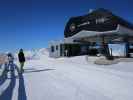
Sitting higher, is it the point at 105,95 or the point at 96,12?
the point at 96,12

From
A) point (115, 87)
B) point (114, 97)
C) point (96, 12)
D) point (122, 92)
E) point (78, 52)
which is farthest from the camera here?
point (78, 52)

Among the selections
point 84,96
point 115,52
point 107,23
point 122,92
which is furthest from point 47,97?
point 115,52

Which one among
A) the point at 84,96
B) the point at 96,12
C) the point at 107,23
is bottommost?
the point at 84,96

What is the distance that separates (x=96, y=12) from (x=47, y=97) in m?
22.7

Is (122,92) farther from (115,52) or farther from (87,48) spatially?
(87,48)

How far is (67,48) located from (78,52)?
2.31 metres

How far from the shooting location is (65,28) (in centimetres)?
3825

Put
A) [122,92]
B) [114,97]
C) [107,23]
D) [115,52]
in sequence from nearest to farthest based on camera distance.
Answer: [114,97] → [122,92] → [107,23] → [115,52]

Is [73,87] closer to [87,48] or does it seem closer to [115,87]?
[115,87]

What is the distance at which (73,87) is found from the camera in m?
8.07

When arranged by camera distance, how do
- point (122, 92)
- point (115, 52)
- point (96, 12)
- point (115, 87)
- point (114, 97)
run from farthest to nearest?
point (115, 52) → point (96, 12) → point (115, 87) → point (122, 92) → point (114, 97)

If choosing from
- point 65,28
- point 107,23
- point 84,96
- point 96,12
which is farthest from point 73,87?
point 65,28

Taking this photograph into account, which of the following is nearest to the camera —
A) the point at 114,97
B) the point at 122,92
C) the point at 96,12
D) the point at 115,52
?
the point at 114,97

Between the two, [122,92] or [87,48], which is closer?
[122,92]
